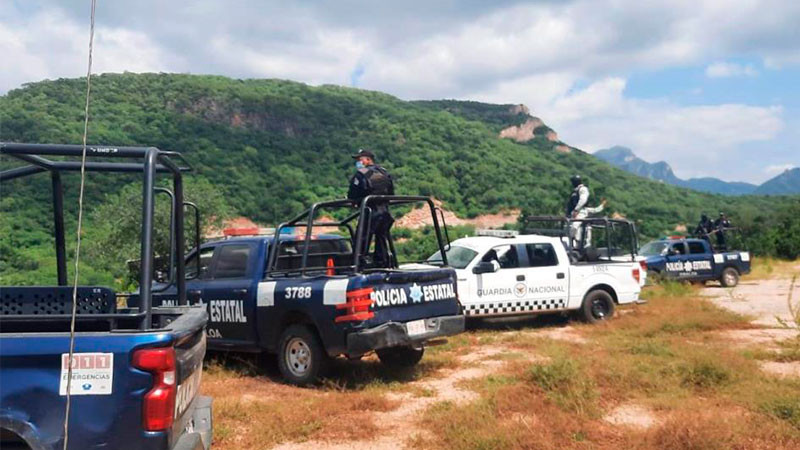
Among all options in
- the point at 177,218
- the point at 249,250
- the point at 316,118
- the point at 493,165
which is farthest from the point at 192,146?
the point at 177,218

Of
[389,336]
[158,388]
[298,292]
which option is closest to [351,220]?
[298,292]

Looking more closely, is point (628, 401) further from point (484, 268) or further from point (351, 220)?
point (484, 268)

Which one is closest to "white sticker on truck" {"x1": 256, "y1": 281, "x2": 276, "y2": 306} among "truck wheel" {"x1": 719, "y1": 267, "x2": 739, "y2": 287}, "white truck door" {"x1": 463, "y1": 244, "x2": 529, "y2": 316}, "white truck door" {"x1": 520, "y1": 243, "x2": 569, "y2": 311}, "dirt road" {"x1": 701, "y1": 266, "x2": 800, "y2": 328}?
"white truck door" {"x1": 463, "y1": 244, "x2": 529, "y2": 316}

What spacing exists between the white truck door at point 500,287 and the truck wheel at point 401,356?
9.11 feet

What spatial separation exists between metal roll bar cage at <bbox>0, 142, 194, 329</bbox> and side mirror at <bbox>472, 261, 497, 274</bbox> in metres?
6.72

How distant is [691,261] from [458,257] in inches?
431

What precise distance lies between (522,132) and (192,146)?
64269 millimetres

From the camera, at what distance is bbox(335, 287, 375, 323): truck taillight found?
697 centimetres

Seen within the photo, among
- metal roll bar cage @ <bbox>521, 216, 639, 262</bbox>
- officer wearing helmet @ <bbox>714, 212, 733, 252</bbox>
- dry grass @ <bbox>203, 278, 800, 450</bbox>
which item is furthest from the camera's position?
officer wearing helmet @ <bbox>714, 212, 733, 252</bbox>

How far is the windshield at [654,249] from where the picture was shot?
19536mm

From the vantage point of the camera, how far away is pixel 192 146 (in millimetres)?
60906

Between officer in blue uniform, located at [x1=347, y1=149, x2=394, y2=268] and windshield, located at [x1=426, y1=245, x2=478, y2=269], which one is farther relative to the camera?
windshield, located at [x1=426, y1=245, x2=478, y2=269]

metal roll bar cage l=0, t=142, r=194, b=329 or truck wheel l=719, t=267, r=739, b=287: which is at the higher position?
metal roll bar cage l=0, t=142, r=194, b=329

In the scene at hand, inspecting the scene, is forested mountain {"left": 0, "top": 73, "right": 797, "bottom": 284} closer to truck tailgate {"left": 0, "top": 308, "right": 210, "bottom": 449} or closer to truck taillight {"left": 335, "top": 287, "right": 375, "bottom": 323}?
truck taillight {"left": 335, "top": 287, "right": 375, "bottom": 323}
